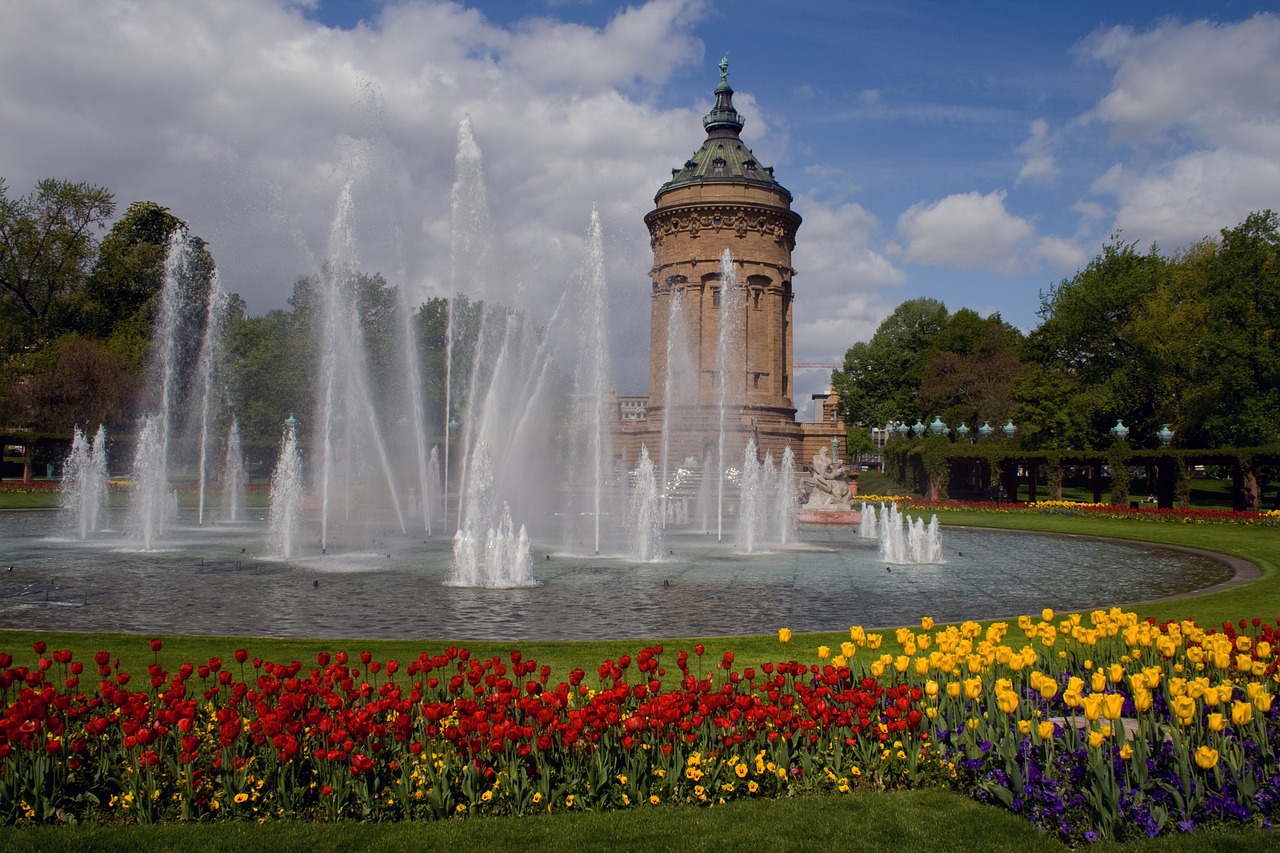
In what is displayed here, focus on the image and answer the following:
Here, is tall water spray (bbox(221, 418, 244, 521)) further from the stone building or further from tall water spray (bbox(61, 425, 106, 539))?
the stone building

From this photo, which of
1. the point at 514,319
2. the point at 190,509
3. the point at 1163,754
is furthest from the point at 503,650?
the point at 190,509

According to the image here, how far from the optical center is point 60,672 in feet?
30.3

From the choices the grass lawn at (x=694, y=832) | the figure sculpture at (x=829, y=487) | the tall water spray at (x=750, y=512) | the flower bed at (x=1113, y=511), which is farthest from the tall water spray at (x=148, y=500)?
the flower bed at (x=1113, y=511)

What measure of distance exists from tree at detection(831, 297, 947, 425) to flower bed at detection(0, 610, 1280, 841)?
273ft

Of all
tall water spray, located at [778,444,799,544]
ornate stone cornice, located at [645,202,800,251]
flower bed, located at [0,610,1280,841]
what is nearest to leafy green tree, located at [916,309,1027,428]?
ornate stone cornice, located at [645,202,800,251]

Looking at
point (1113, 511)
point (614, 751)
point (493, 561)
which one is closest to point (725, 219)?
point (1113, 511)

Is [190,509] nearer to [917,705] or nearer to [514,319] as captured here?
[514,319]

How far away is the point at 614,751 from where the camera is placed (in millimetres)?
6516

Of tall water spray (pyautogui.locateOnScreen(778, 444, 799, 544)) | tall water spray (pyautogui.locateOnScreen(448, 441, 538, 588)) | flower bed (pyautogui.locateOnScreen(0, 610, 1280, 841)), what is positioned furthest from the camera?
tall water spray (pyautogui.locateOnScreen(778, 444, 799, 544))

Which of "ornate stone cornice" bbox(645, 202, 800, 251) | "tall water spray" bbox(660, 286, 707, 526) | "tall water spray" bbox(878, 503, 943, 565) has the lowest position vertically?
"tall water spray" bbox(878, 503, 943, 565)

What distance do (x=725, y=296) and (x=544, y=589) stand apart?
Answer: 4635 centimetres

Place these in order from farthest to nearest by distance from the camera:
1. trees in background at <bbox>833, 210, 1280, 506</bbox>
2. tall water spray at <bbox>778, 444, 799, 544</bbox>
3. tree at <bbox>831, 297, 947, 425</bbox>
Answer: tree at <bbox>831, 297, 947, 425</bbox>, trees in background at <bbox>833, 210, 1280, 506</bbox>, tall water spray at <bbox>778, 444, 799, 544</bbox>

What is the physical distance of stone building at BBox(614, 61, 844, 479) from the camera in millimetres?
62844

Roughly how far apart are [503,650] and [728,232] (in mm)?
54740
